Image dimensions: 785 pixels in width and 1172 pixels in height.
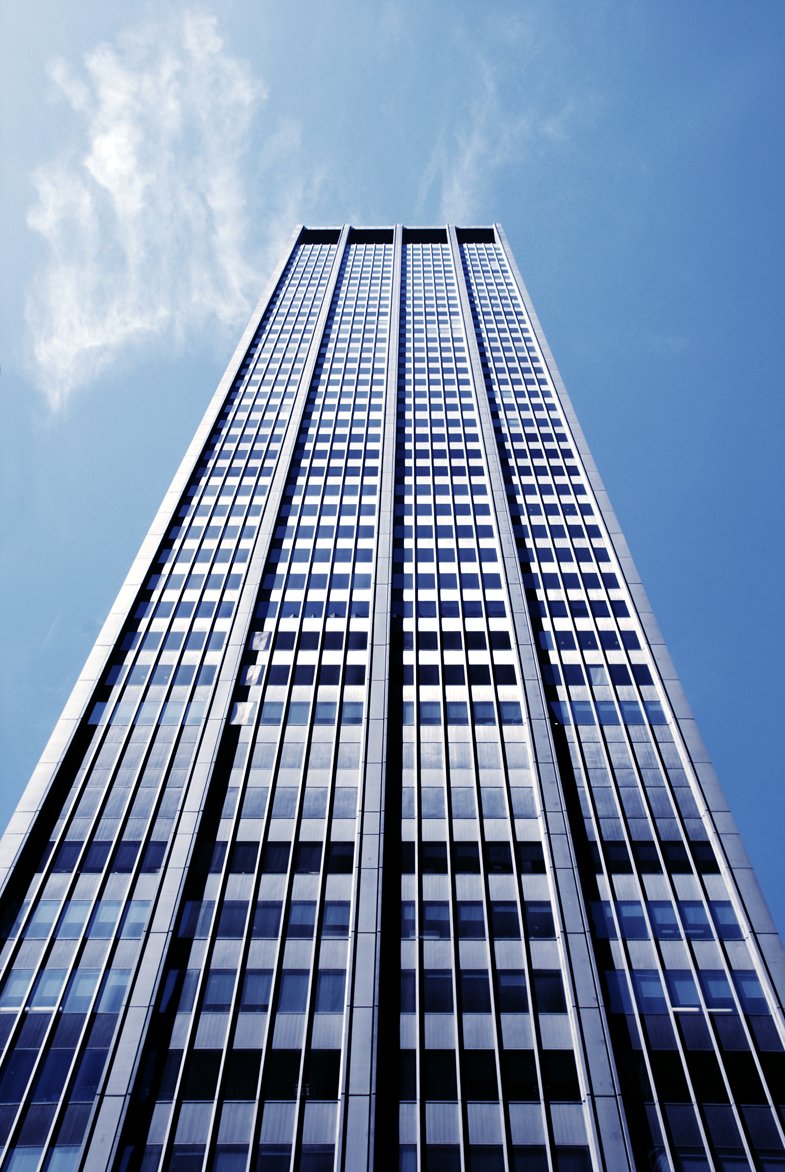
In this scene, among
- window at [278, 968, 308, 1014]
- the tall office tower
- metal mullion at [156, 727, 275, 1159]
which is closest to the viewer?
metal mullion at [156, 727, 275, 1159]

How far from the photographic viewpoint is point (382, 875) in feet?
107

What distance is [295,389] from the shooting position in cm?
7169

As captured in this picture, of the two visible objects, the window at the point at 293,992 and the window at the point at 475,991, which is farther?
the window at the point at 475,991

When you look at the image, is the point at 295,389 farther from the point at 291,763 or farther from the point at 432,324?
the point at 291,763

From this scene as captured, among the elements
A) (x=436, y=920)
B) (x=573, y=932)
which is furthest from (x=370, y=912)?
(x=573, y=932)

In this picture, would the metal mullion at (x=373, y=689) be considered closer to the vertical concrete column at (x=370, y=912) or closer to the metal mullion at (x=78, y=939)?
the vertical concrete column at (x=370, y=912)

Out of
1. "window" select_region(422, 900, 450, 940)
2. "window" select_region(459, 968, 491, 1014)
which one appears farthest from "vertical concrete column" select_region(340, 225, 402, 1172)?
"window" select_region(459, 968, 491, 1014)

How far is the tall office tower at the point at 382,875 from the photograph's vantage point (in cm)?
2589

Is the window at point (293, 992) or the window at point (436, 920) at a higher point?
the window at point (436, 920)

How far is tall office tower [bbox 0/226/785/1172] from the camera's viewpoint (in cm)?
2589

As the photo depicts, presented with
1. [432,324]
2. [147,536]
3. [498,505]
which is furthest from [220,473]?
[432,324]

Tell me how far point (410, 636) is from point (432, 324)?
54.6 m

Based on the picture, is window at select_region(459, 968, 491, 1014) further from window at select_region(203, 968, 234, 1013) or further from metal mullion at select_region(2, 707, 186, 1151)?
metal mullion at select_region(2, 707, 186, 1151)

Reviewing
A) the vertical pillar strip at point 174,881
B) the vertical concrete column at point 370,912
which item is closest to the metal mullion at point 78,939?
the vertical pillar strip at point 174,881
